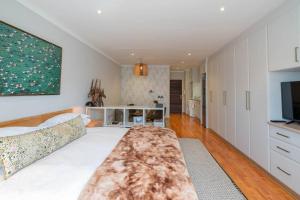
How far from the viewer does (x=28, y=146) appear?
4.54ft

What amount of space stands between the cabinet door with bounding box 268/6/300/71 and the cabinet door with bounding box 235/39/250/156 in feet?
2.41

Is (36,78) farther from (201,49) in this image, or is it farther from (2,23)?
(201,49)

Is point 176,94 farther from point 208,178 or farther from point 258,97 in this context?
point 208,178

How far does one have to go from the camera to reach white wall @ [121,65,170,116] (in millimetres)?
7770

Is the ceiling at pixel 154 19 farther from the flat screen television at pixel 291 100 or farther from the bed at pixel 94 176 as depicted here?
the bed at pixel 94 176

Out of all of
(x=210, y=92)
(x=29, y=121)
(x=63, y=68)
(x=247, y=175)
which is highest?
(x=63, y=68)

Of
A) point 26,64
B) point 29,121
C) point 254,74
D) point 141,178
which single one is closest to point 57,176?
point 141,178

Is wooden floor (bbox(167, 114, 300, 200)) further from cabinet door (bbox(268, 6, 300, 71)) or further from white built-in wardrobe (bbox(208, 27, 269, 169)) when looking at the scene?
cabinet door (bbox(268, 6, 300, 71))

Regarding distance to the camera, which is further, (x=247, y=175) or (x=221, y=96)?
(x=221, y=96)

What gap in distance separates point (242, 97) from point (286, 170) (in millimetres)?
1627

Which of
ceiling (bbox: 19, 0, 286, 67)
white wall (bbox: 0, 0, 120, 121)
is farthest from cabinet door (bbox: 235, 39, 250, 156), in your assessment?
white wall (bbox: 0, 0, 120, 121)

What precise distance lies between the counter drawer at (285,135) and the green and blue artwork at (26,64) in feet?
11.6

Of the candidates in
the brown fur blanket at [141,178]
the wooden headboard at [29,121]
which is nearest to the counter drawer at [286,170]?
the brown fur blanket at [141,178]

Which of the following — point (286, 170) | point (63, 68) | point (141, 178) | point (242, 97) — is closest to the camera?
point (141, 178)
